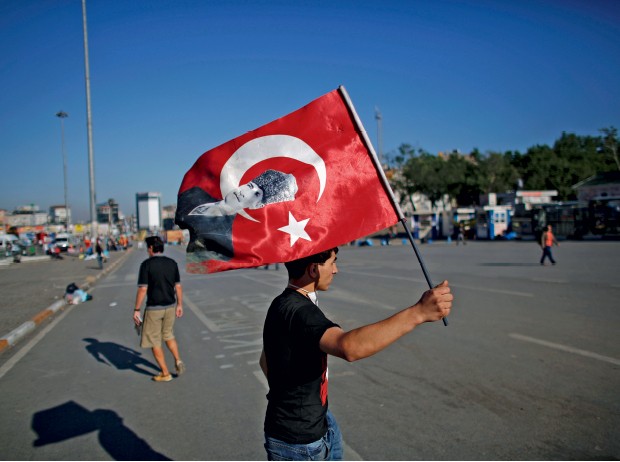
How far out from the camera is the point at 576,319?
8.38 metres

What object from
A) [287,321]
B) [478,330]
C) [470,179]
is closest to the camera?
[287,321]

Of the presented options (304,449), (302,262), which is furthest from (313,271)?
(304,449)

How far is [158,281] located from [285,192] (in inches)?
157

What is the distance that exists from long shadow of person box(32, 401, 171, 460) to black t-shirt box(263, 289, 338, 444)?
7.16 ft

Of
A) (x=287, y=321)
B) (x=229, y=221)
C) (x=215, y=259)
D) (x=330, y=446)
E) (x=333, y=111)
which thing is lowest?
(x=330, y=446)

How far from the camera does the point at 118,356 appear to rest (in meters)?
7.43

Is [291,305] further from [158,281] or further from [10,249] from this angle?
[10,249]

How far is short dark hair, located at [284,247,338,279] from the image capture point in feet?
8.25

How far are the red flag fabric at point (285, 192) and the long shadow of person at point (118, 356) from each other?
4.54 metres

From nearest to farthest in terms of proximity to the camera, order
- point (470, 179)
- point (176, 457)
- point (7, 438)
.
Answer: point (176, 457), point (7, 438), point (470, 179)

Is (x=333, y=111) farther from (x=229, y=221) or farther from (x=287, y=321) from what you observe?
(x=287, y=321)

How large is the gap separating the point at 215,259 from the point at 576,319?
7940 millimetres

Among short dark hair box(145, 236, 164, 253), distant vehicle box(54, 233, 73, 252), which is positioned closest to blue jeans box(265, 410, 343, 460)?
short dark hair box(145, 236, 164, 253)

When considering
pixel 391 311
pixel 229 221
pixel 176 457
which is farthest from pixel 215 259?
pixel 391 311
